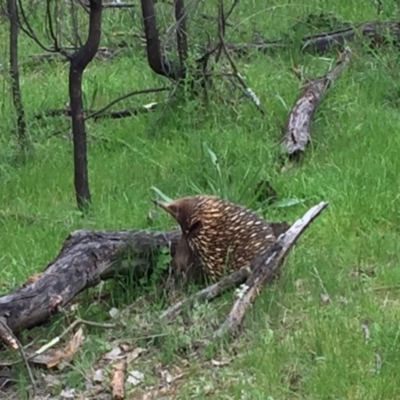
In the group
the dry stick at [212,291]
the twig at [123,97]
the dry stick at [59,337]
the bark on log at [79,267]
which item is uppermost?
the twig at [123,97]

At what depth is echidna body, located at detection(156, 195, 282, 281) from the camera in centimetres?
530

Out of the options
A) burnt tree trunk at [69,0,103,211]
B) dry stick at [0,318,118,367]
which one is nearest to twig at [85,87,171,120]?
burnt tree trunk at [69,0,103,211]

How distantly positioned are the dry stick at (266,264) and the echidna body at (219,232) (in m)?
0.27

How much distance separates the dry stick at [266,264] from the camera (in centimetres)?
474

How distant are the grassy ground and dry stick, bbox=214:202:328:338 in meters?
0.08

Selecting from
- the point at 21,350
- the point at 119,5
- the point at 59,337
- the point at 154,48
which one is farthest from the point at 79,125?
the point at 119,5

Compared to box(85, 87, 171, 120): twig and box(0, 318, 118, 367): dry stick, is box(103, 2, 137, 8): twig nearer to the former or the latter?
box(85, 87, 171, 120): twig

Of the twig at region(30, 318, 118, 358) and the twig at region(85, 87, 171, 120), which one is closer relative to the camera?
the twig at region(30, 318, 118, 358)

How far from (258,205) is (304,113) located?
1337 millimetres

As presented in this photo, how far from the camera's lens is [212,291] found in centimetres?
499

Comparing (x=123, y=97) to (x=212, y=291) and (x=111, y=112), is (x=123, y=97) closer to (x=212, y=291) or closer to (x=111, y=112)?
(x=111, y=112)

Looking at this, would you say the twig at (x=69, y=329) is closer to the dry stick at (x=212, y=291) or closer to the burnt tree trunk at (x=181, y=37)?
the dry stick at (x=212, y=291)

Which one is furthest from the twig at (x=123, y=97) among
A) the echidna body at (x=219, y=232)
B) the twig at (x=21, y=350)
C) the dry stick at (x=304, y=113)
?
the twig at (x=21, y=350)

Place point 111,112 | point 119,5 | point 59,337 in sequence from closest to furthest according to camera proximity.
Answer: point 59,337
point 111,112
point 119,5
